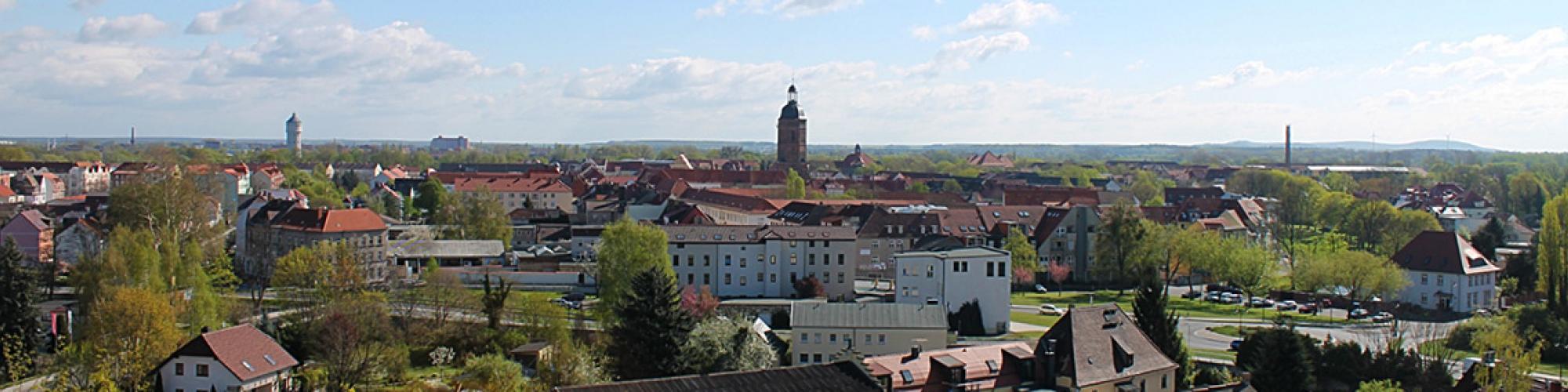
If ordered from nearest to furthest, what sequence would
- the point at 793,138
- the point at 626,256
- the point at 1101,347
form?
the point at 1101,347, the point at 626,256, the point at 793,138

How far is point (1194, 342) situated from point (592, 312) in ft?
67.9

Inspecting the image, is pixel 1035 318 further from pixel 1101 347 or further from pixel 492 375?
pixel 492 375

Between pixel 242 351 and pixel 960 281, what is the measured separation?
80.1ft

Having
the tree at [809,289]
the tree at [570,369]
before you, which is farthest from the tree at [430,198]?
the tree at [570,369]

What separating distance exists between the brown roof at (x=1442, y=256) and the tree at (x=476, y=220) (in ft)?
136

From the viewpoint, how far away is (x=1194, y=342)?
1861 inches

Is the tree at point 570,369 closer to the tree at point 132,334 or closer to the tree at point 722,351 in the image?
the tree at point 722,351

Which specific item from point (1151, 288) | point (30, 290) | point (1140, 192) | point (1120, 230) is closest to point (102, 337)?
point (30, 290)

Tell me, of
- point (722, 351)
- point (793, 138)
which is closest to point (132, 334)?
point (722, 351)

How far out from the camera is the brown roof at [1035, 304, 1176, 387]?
Answer: 35019 mm

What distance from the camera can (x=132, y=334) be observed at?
40.7 meters

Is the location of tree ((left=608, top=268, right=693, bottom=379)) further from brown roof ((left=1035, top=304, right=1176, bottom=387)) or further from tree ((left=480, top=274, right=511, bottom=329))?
brown roof ((left=1035, top=304, right=1176, bottom=387))

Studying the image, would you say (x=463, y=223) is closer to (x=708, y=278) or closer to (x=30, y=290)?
(x=708, y=278)

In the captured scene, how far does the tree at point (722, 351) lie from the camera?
4069cm
